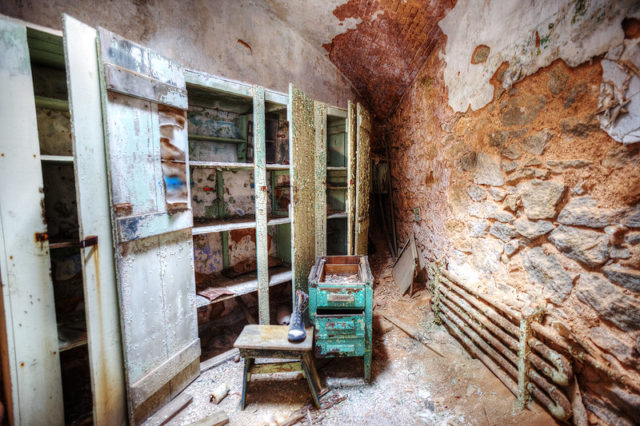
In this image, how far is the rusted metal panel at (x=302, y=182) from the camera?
2.74 metres

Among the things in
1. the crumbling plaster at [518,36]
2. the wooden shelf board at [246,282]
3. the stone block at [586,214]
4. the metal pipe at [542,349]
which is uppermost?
the crumbling plaster at [518,36]

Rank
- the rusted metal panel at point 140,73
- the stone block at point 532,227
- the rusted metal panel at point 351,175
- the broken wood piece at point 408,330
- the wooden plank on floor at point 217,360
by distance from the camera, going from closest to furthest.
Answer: the rusted metal panel at point 140,73 → the stone block at point 532,227 → the wooden plank on floor at point 217,360 → the broken wood piece at point 408,330 → the rusted metal panel at point 351,175

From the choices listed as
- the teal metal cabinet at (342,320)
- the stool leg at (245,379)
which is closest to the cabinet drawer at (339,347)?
the teal metal cabinet at (342,320)

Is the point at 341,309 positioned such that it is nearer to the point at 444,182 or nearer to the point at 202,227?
the point at 202,227

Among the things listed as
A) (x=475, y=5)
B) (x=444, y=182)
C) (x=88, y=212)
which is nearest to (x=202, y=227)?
(x=88, y=212)

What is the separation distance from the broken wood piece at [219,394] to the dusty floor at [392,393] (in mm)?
34

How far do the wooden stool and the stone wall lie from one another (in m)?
1.81

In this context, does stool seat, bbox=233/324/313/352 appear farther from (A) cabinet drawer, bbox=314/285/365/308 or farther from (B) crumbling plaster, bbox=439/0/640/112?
(B) crumbling plaster, bbox=439/0/640/112

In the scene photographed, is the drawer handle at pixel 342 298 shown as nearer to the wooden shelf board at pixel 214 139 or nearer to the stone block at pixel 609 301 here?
the stone block at pixel 609 301

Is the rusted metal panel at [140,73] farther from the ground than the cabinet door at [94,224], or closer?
farther from the ground

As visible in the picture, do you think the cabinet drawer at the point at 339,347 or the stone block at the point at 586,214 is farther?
the cabinet drawer at the point at 339,347

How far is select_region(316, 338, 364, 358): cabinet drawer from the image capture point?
2256 mm

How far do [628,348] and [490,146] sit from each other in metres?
1.72

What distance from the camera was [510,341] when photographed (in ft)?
6.64
